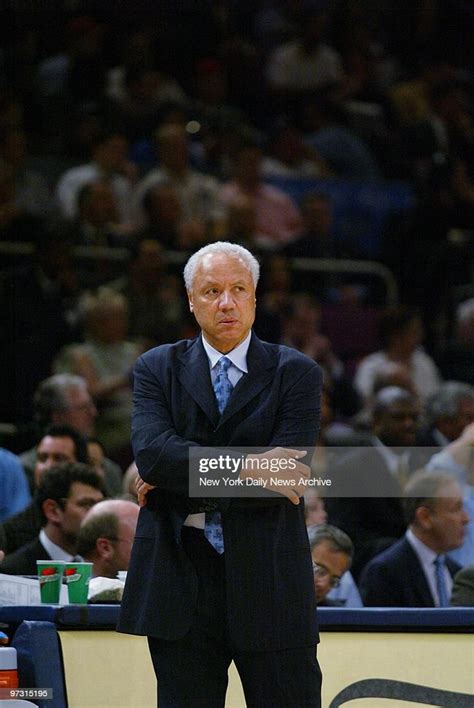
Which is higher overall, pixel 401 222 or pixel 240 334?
pixel 401 222

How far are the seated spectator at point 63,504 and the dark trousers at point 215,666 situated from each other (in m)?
1.59

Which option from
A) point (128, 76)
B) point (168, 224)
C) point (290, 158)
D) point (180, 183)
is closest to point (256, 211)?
point (180, 183)

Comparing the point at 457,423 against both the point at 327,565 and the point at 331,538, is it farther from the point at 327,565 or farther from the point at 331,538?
the point at 327,565

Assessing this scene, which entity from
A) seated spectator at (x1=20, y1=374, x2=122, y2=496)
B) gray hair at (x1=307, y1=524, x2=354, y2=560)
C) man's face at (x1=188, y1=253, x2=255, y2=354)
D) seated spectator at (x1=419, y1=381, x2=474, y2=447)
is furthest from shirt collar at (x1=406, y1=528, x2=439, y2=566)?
man's face at (x1=188, y1=253, x2=255, y2=354)

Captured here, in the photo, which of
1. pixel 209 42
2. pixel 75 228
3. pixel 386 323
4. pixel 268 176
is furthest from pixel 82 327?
pixel 209 42

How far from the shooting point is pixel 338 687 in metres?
4.07

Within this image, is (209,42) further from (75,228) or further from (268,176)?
(75,228)

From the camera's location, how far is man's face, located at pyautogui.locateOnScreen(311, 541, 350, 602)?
4.90 meters

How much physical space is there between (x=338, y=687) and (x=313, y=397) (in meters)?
0.98

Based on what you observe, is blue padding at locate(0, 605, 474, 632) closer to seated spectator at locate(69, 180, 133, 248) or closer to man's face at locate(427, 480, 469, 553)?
man's face at locate(427, 480, 469, 553)

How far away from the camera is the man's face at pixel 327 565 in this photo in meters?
4.90

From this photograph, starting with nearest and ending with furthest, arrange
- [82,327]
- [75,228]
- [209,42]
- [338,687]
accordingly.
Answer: [338,687] < [82,327] < [75,228] < [209,42]

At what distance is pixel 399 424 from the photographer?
691 centimetres

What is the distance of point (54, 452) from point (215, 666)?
2563 mm
